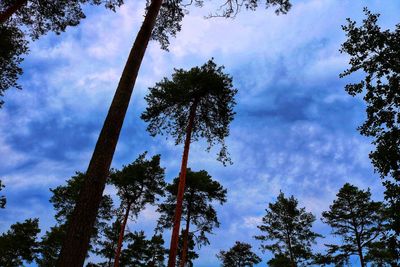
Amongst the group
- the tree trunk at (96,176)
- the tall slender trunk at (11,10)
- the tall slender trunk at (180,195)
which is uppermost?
the tall slender trunk at (11,10)

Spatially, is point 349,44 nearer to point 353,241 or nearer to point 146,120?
point 146,120

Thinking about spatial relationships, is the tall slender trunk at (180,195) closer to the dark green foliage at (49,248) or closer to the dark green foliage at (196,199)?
the dark green foliage at (196,199)

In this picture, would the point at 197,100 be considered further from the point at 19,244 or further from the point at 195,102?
the point at 19,244

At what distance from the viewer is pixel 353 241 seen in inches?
943

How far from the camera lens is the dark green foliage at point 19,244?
3366cm

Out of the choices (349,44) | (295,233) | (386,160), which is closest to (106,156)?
(386,160)

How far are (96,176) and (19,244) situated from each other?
1466 inches

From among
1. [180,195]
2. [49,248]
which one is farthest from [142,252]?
[180,195]

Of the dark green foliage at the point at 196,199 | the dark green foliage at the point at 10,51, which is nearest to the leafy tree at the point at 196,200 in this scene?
the dark green foliage at the point at 196,199

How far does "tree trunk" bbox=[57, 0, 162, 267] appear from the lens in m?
3.99

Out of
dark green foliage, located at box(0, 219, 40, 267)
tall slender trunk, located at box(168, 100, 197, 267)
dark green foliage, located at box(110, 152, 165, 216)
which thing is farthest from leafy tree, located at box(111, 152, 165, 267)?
dark green foliage, located at box(0, 219, 40, 267)

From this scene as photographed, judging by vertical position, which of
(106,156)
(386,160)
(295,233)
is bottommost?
(106,156)

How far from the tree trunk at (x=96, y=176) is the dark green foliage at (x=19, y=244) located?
36290mm

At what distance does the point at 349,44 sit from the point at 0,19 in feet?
48.9
